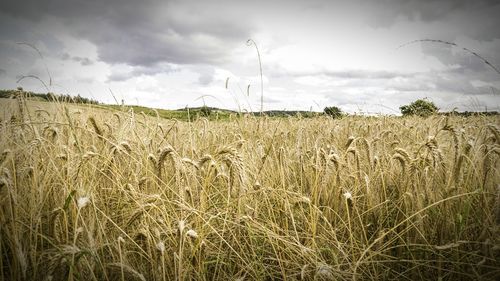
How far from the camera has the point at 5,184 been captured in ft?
4.38

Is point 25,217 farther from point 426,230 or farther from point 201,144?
point 426,230

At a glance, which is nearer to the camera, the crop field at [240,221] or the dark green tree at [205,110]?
the crop field at [240,221]

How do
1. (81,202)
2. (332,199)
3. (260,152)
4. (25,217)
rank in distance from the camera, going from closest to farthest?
(81,202)
(25,217)
(332,199)
(260,152)

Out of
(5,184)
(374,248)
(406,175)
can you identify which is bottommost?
(374,248)

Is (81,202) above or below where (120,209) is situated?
above

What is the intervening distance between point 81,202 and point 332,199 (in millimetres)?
2215

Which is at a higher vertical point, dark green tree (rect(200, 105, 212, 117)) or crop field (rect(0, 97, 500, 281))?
dark green tree (rect(200, 105, 212, 117))

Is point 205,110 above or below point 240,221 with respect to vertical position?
above

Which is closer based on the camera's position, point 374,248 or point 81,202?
point 81,202

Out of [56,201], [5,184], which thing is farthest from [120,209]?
[5,184]

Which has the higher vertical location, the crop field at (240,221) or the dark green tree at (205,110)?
the dark green tree at (205,110)

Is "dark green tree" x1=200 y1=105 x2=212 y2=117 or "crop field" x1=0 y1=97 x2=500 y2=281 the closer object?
"crop field" x1=0 y1=97 x2=500 y2=281

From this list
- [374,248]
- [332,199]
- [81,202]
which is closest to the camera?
[81,202]

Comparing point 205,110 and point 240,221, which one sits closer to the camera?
point 240,221
